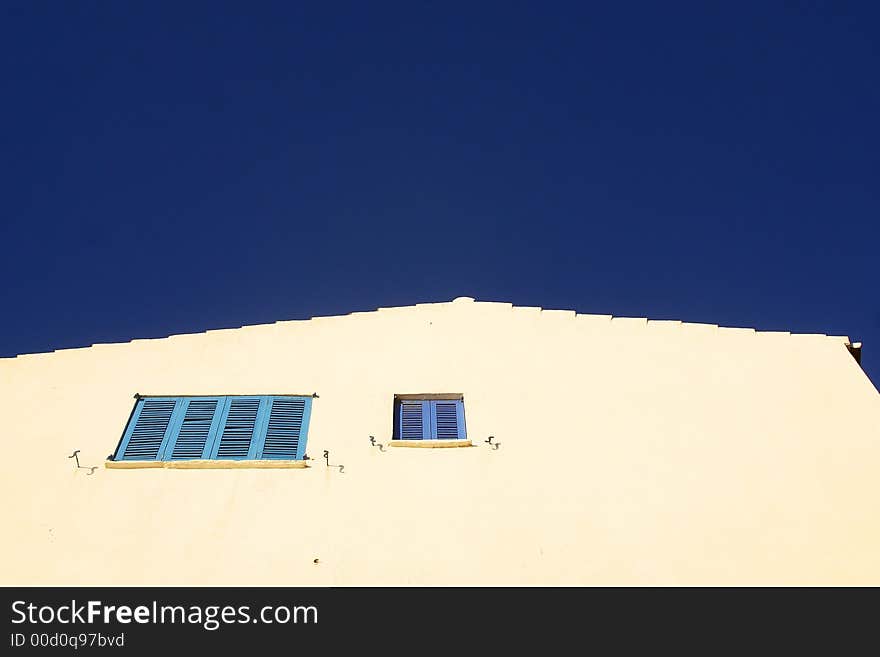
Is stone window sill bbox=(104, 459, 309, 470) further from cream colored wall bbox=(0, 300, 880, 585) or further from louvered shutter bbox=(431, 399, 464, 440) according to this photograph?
louvered shutter bbox=(431, 399, 464, 440)

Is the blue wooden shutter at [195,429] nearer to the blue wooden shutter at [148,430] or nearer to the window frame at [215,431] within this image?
the window frame at [215,431]

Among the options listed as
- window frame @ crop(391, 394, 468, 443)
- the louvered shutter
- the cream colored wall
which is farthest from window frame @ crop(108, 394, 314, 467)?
the louvered shutter

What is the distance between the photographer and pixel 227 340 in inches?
526

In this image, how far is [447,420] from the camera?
12094 millimetres

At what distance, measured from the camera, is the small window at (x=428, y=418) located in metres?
11.8

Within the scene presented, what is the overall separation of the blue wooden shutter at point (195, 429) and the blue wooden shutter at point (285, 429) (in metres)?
0.63

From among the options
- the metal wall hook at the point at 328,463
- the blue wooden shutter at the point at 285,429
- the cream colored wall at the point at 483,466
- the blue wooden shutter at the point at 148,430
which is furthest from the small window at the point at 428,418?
the blue wooden shutter at the point at 148,430

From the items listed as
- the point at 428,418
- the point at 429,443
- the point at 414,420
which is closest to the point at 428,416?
the point at 428,418

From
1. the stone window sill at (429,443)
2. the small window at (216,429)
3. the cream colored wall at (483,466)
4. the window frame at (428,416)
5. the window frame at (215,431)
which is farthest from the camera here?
the window frame at (428,416)

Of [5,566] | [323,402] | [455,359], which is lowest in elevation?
[5,566]

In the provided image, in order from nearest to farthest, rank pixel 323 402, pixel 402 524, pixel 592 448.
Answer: pixel 402 524 < pixel 592 448 < pixel 323 402

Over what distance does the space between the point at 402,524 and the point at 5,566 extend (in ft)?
13.0
